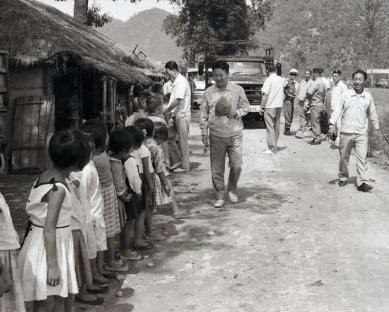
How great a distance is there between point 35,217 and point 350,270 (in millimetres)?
3266

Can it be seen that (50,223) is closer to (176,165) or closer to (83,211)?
(83,211)

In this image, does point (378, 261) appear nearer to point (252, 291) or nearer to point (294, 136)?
point (252, 291)

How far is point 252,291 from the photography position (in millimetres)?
5012

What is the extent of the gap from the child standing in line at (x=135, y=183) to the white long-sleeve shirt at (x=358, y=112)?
450cm

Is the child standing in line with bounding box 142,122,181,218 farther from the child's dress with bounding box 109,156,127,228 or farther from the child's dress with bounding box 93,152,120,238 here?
the child's dress with bounding box 93,152,120,238

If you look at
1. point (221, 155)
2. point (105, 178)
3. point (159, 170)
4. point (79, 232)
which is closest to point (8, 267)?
point (79, 232)

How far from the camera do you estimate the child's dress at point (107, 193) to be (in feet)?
16.5

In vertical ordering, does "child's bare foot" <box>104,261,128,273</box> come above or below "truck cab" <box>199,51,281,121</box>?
below

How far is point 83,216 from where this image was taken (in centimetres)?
430

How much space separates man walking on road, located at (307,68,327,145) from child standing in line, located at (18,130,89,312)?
37.9ft

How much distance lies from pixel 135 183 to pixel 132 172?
0.12 meters

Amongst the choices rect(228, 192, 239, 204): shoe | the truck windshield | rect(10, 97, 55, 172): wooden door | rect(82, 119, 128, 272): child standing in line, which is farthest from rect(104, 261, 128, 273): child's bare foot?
the truck windshield

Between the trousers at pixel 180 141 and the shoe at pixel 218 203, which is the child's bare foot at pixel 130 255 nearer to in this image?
the shoe at pixel 218 203

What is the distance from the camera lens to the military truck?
715 inches
